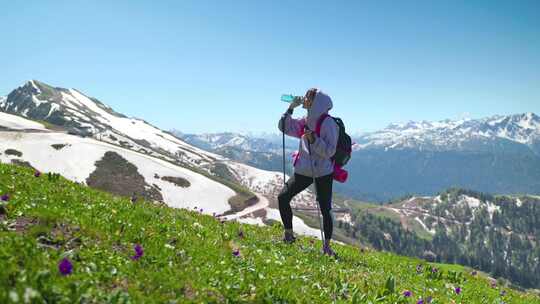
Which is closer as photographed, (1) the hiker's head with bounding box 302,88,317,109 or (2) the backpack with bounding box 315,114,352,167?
(2) the backpack with bounding box 315,114,352,167

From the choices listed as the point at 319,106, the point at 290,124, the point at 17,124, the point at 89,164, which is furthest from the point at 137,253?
the point at 17,124

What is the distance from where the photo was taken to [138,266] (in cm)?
621

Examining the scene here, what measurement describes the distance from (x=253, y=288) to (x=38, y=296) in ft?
11.0

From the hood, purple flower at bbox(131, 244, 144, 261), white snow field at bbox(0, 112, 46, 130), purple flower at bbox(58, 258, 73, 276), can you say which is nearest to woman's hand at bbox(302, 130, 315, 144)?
the hood

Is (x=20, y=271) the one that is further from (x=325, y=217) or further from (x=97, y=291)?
(x=325, y=217)

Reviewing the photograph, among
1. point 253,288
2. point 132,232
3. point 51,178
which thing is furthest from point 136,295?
point 51,178

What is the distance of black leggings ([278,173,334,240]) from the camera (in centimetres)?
1151

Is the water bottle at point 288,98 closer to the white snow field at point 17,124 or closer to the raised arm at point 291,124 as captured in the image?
the raised arm at point 291,124

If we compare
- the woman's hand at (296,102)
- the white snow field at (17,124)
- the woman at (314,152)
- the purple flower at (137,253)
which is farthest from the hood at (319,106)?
the white snow field at (17,124)

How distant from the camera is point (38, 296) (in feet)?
13.9

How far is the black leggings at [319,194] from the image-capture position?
11.5 m

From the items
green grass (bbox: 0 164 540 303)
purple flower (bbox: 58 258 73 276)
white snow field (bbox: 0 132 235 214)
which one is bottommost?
white snow field (bbox: 0 132 235 214)

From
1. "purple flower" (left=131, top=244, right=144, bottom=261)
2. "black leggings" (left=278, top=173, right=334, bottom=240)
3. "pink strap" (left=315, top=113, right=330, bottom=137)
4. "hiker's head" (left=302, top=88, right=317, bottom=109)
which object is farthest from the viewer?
"hiker's head" (left=302, top=88, right=317, bottom=109)

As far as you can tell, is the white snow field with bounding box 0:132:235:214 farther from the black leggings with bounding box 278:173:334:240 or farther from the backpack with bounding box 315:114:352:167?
the backpack with bounding box 315:114:352:167
